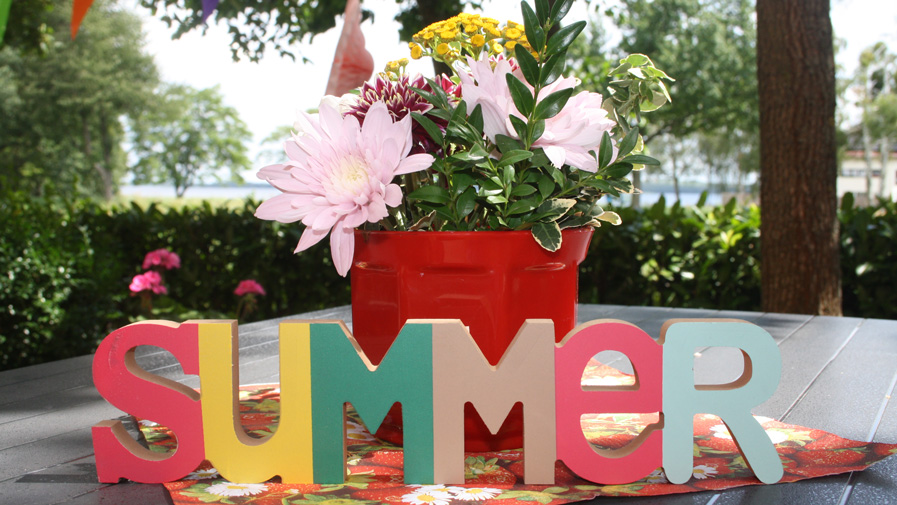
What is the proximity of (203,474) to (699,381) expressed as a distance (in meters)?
0.93

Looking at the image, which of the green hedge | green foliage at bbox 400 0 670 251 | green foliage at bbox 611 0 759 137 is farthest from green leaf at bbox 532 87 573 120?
green foliage at bbox 611 0 759 137

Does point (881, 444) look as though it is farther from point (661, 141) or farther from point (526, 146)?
point (661, 141)

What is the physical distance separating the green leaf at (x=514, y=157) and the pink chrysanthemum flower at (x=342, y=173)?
0.09 m

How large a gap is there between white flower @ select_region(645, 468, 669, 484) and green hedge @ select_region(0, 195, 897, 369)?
3.16 meters

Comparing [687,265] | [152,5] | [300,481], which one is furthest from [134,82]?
[300,481]

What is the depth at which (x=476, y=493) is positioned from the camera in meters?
0.72

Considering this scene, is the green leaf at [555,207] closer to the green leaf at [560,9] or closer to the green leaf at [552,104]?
the green leaf at [552,104]

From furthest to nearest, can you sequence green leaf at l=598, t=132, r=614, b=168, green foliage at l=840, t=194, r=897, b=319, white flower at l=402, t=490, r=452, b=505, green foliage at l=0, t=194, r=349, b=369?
green foliage at l=0, t=194, r=349, b=369
green foliage at l=840, t=194, r=897, b=319
green leaf at l=598, t=132, r=614, b=168
white flower at l=402, t=490, r=452, b=505

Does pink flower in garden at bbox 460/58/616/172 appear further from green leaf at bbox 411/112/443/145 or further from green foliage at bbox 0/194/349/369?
green foliage at bbox 0/194/349/369

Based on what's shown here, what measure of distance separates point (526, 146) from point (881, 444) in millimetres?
625

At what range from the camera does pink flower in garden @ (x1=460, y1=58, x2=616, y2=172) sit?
79 cm

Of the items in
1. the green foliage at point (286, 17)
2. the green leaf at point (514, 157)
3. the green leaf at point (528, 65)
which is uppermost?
the green foliage at point (286, 17)

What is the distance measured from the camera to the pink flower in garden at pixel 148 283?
415 cm

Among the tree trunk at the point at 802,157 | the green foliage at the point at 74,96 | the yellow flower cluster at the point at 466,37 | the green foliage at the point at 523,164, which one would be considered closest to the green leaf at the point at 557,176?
the green foliage at the point at 523,164
